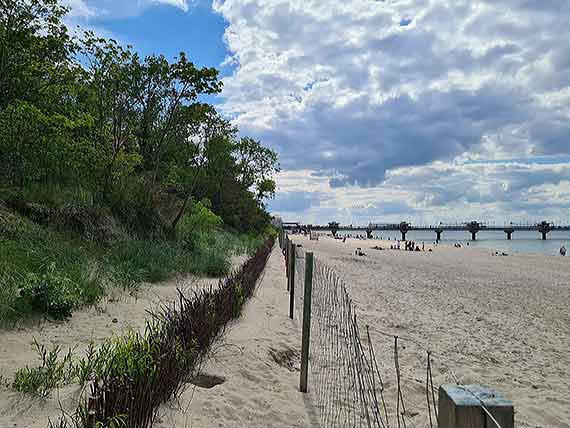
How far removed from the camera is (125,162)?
473 inches

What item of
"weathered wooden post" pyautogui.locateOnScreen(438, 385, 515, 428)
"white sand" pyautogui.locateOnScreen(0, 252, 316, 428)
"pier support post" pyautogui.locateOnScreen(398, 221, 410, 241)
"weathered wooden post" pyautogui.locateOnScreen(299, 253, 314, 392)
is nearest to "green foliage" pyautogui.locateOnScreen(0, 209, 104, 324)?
"white sand" pyautogui.locateOnScreen(0, 252, 316, 428)

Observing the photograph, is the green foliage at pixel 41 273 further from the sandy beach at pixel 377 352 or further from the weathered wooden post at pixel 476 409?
the weathered wooden post at pixel 476 409

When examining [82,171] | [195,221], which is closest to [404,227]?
[195,221]

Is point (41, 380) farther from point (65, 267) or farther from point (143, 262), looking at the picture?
point (143, 262)

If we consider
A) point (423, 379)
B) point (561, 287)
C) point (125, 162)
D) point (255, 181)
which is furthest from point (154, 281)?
point (255, 181)

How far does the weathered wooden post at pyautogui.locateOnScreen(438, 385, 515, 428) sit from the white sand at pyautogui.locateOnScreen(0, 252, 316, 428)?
2.48m

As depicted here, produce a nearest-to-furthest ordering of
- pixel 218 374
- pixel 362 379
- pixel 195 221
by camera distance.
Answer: pixel 218 374 < pixel 362 379 < pixel 195 221

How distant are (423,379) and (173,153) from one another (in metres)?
15.1

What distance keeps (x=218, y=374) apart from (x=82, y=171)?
335 inches

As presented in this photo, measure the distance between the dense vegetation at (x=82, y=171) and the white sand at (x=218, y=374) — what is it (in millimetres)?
434

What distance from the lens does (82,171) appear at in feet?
36.5

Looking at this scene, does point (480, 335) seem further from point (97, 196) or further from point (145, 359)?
point (97, 196)

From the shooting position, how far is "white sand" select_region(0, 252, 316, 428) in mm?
3318

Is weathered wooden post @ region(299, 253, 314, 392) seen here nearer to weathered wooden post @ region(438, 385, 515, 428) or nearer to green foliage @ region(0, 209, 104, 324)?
green foliage @ region(0, 209, 104, 324)
